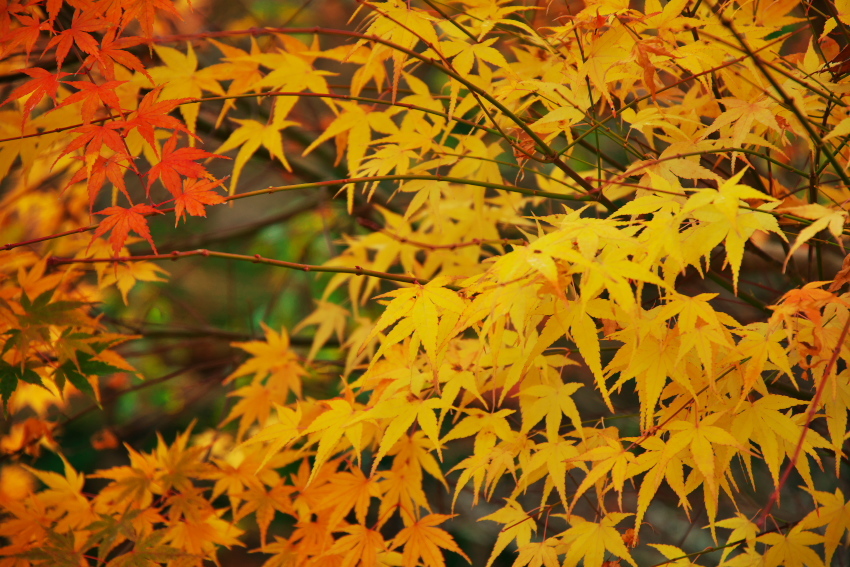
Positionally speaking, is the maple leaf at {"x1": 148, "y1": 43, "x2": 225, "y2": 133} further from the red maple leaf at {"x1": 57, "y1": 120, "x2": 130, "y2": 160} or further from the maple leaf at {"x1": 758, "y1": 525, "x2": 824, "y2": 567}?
the maple leaf at {"x1": 758, "y1": 525, "x2": 824, "y2": 567}

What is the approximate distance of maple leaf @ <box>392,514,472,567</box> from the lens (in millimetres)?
1167

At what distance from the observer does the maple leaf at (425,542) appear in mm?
1167

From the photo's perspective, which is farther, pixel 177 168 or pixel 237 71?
pixel 237 71

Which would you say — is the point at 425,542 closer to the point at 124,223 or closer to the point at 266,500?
the point at 266,500

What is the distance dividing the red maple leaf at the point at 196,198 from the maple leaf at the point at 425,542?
2.26 feet

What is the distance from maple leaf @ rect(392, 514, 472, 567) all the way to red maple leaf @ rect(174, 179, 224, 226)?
2.26 ft

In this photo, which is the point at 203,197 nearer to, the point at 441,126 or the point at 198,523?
the point at 441,126

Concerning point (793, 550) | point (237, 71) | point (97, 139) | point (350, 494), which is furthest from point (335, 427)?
point (237, 71)

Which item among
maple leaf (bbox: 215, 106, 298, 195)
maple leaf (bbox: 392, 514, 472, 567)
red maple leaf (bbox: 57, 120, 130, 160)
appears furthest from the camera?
maple leaf (bbox: 215, 106, 298, 195)

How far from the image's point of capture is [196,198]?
105cm

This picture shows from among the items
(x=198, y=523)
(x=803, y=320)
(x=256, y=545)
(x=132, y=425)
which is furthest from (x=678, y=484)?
(x=256, y=545)

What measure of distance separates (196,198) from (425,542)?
0.75 metres

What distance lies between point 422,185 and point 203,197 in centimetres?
43

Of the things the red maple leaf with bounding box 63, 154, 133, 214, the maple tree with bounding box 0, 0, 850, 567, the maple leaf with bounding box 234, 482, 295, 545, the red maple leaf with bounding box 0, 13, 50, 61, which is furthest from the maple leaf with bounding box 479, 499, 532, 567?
the red maple leaf with bounding box 0, 13, 50, 61
